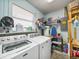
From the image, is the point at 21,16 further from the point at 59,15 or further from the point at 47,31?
the point at 59,15

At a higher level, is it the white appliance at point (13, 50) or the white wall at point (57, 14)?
the white wall at point (57, 14)

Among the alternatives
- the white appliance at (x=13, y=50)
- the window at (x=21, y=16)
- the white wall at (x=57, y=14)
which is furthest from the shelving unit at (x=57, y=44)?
the white appliance at (x=13, y=50)

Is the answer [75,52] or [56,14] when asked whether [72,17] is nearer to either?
[75,52]

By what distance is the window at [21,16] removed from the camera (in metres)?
2.69

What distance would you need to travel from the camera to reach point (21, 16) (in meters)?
3.06

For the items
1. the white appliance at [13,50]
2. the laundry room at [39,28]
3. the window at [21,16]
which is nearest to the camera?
the white appliance at [13,50]

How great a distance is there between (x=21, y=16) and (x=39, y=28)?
149 cm

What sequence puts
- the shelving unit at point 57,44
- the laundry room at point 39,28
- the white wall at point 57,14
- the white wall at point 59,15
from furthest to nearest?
the white wall at point 57,14 → the white wall at point 59,15 → the shelving unit at point 57,44 → the laundry room at point 39,28

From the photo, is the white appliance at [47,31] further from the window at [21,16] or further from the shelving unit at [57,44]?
the window at [21,16]

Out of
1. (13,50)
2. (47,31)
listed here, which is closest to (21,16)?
(47,31)

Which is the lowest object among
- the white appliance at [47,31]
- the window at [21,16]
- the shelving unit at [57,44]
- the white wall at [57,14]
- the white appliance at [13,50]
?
the shelving unit at [57,44]

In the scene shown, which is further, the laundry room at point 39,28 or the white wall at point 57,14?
the white wall at point 57,14

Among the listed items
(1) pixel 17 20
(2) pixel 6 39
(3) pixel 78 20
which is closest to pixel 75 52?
(3) pixel 78 20

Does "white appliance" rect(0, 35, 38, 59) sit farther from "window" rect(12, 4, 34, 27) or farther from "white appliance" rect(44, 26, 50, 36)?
"white appliance" rect(44, 26, 50, 36)
